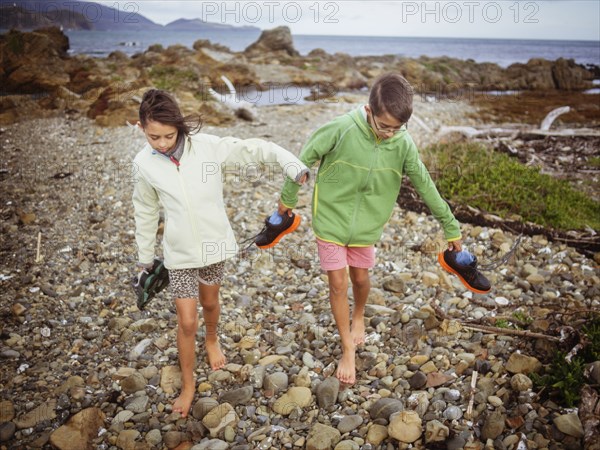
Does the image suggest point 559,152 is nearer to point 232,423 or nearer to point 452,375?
point 452,375

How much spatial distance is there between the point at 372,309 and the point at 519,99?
2465cm

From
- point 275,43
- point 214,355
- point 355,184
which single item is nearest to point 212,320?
point 214,355

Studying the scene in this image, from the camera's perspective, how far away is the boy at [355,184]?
10.3ft

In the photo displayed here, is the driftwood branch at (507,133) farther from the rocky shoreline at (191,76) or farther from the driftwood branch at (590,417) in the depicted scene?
the driftwood branch at (590,417)

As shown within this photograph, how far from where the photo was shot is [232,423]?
3.15 meters

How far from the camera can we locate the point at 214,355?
12.2 ft

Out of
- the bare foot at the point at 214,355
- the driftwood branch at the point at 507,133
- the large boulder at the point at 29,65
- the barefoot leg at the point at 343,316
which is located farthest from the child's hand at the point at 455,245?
the large boulder at the point at 29,65

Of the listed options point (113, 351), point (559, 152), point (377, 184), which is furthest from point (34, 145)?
point (559, 152)

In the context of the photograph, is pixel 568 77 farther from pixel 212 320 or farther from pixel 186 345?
pixel 186 345

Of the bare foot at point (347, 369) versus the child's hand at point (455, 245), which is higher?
the child's hand at point (455, 245)

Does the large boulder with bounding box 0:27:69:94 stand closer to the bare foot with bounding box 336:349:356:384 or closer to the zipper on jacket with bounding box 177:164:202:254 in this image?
the zipper on jacket with bounding box 177:164:202:254

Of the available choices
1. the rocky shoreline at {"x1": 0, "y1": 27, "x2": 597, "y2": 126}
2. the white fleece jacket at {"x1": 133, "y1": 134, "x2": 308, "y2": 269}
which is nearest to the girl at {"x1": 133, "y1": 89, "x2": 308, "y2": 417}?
the white fleece jacket at {"x1": 133, "y1": 134, "x2": 308, "y2": 269}

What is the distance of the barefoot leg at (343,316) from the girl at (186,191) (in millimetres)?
827

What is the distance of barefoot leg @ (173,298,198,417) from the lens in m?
3.08
